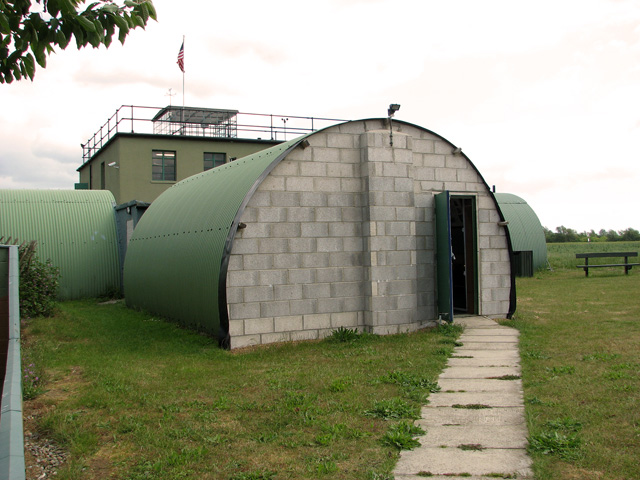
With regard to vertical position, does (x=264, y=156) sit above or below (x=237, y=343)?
above

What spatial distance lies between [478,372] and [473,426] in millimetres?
2393

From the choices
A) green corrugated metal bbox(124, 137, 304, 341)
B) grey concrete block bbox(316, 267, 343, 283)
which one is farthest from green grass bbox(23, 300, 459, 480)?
grey concrete block bbox(316, 267, 343, 283)

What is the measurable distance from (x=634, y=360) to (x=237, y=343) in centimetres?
590

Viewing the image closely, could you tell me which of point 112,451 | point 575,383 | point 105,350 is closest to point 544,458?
point 575,383

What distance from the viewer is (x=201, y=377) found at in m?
8.33

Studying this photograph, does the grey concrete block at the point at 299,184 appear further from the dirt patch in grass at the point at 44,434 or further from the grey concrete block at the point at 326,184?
the dirt patch in grass at the point at 44,434

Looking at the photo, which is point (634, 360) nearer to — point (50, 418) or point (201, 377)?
point (201, 377)

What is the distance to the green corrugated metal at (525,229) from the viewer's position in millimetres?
27312

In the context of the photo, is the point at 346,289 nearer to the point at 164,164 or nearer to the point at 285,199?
the point at 285,199

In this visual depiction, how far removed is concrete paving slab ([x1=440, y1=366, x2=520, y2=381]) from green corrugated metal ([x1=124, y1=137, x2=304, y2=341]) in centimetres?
378

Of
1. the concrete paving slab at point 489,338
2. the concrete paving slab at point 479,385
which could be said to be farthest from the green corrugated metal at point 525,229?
the concrete paving slab at point 479,385

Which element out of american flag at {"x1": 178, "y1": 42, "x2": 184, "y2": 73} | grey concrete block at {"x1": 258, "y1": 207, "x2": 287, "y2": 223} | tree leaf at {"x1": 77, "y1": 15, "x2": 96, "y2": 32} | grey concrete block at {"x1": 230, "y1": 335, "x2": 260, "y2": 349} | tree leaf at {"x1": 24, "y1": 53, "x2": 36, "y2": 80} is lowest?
grey concrete block at {"x1": 230, "y1": 335, "x2": 260, "y2": 349}

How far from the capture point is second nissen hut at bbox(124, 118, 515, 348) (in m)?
10.6

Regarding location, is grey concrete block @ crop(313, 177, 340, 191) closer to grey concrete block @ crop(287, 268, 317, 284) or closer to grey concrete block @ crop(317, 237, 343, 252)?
grey concrete block @ crop(317, 237, 343, 252)
